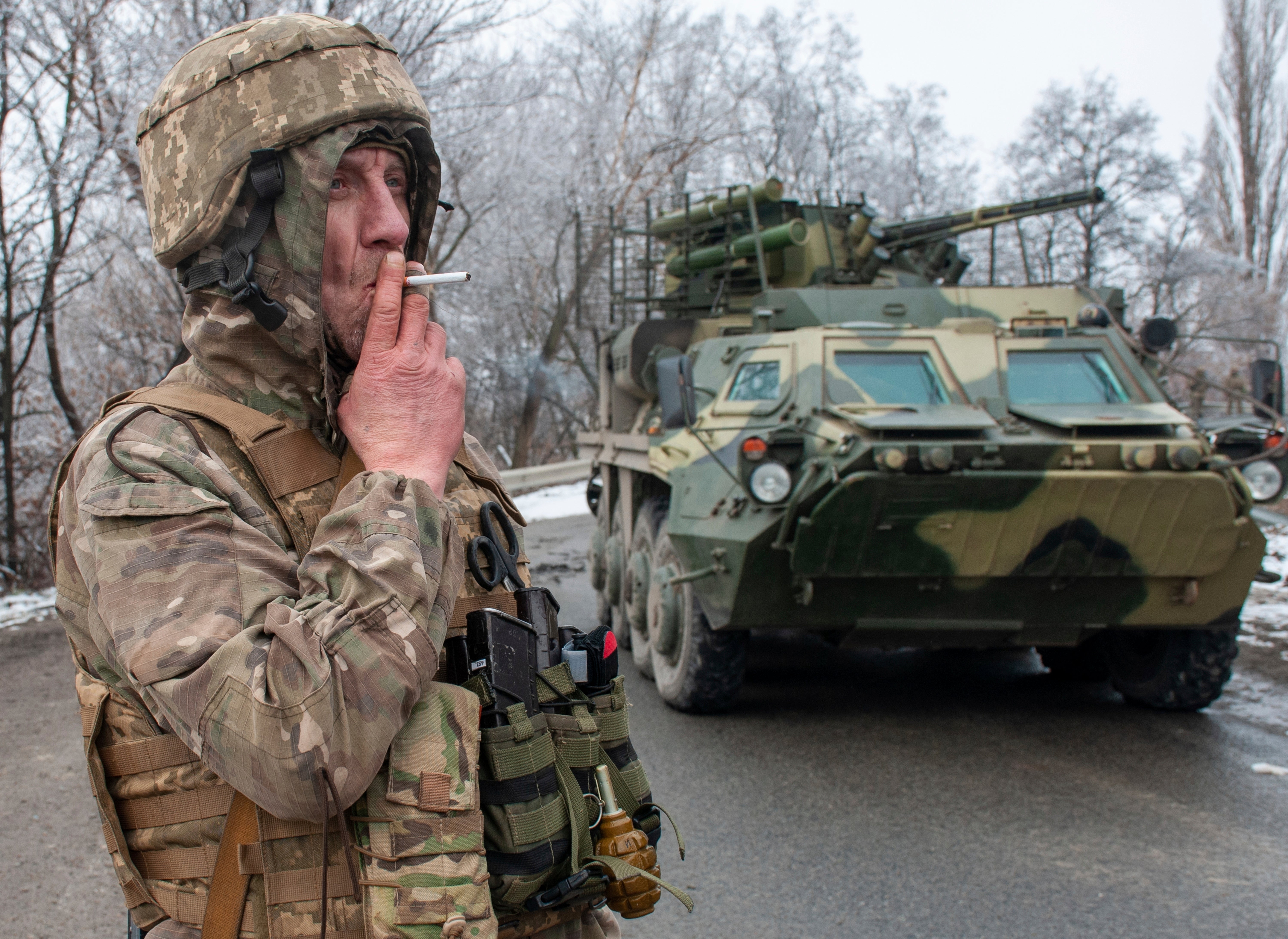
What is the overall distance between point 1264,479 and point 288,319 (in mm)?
4984

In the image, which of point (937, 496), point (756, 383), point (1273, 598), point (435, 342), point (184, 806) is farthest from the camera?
point (1273, 598)

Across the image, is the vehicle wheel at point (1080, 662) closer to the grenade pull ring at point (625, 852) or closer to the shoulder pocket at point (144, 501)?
the grenade pull ring at point (625, 852)

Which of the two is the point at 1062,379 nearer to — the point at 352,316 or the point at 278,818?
the point at 352,316

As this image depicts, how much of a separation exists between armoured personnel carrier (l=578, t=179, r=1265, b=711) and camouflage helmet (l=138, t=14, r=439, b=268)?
128 inches

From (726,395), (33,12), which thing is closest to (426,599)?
(726,395)

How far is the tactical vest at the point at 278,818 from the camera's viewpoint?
1.33 m

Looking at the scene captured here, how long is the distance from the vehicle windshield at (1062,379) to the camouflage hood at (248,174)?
4354 mm

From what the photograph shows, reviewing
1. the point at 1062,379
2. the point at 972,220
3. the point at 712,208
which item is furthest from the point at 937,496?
the point at 712,208

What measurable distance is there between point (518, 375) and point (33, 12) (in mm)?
14447

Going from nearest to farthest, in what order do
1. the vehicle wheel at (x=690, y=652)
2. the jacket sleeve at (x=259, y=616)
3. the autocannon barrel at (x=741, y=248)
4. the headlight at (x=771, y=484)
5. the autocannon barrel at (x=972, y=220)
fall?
the jacket sleeve at (x=259, y=616) < the headlight at (x=771, y=484) < the vehicle wheel at (x=690, y=652) < the autocannon barrel at (x=972, y=220) < the autocannon barrel at (x=741, y=248)

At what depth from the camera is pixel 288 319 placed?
1.55 meters

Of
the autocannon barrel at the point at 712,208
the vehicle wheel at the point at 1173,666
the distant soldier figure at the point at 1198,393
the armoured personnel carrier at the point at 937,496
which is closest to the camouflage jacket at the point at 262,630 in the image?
the armoured personnel carrier at the point at 937,496

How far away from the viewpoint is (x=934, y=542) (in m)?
4.73

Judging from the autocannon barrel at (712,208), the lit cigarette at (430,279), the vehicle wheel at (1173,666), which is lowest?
the vehicle wheel at (1173,666)
